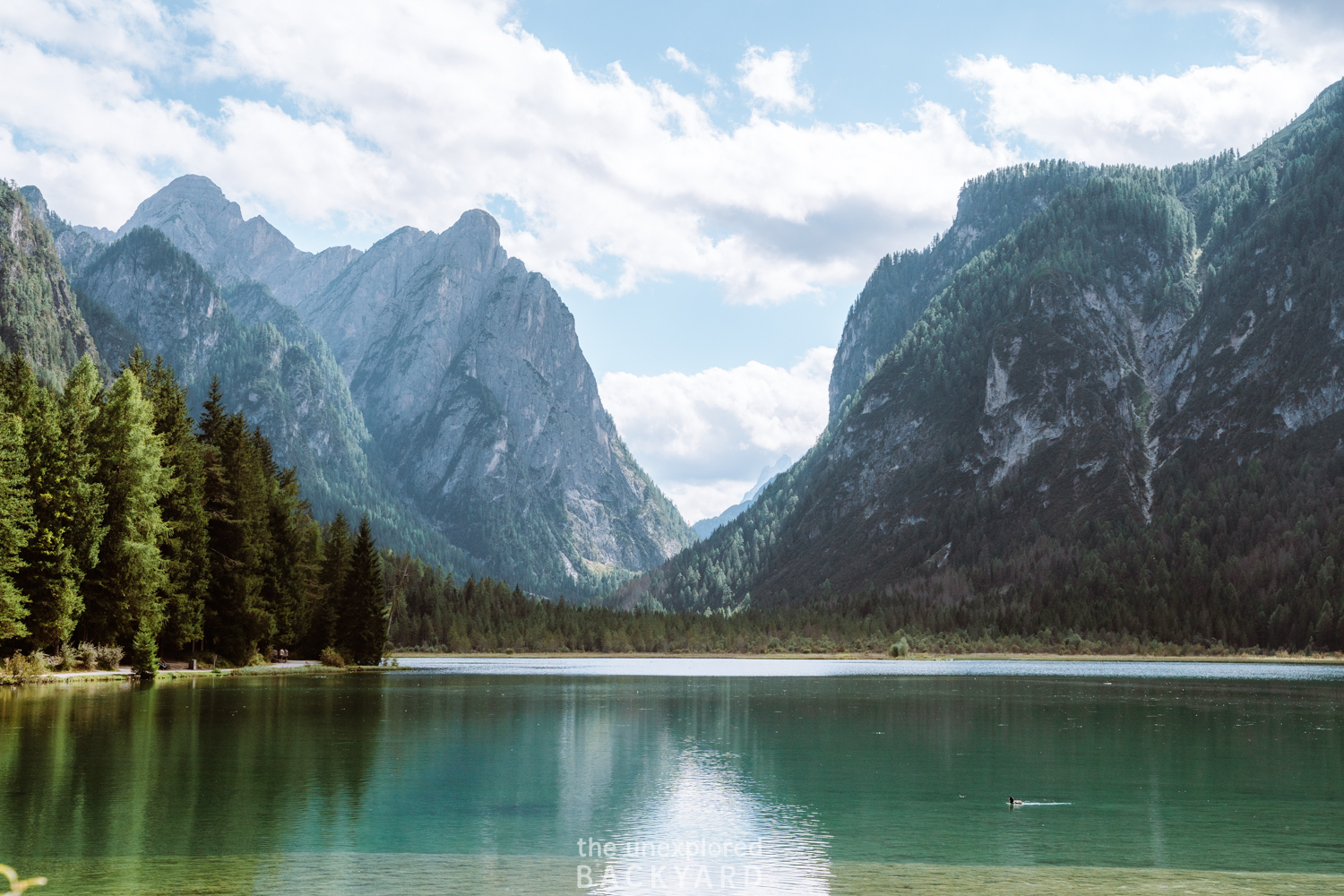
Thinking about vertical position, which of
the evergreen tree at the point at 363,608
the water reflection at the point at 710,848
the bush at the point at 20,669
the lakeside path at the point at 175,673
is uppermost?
the evergreen tree at the point at 363,608

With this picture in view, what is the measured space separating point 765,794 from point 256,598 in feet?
252

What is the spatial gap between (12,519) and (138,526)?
1457 cm

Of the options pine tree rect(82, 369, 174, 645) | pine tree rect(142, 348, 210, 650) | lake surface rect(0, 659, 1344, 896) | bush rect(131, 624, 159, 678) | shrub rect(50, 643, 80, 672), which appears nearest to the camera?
lake surface rect(0, 659, 1344, 896)

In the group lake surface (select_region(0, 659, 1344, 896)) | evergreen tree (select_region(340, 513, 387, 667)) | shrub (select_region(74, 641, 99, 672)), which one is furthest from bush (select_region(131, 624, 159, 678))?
evergreen tree (select_region(340, 513, 387, 667))

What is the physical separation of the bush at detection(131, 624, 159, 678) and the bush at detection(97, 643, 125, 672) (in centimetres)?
93

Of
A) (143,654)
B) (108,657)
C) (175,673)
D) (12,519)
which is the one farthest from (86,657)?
(12,519)

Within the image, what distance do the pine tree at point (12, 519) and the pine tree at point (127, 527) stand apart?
9.12 m

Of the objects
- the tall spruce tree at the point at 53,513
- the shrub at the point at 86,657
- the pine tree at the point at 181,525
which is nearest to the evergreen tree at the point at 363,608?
the pine tree at the point at 181,525

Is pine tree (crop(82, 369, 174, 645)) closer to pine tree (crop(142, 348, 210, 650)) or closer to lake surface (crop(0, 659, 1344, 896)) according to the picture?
pine tree (crop(142, 348, 210, 650))

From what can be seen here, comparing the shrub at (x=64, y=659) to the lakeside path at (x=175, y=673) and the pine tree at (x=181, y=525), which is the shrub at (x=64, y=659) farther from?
the pine tree at (x=181, y=525)

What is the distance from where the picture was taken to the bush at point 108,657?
80.2 m

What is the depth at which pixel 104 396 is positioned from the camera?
287 ft

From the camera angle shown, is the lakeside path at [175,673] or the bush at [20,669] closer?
the bush at [20,669]

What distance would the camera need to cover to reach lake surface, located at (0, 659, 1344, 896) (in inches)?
886
